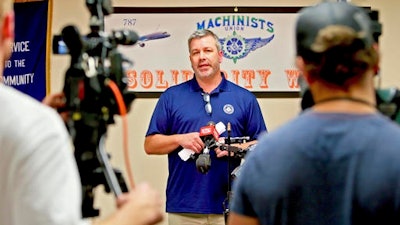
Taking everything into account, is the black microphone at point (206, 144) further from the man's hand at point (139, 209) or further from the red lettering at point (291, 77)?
the man's hand at point (139, 209)

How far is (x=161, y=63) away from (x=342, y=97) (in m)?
3.77

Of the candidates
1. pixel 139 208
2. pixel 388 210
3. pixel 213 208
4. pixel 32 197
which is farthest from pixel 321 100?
pixel 213 208

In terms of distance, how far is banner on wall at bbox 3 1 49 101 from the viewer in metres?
5.14

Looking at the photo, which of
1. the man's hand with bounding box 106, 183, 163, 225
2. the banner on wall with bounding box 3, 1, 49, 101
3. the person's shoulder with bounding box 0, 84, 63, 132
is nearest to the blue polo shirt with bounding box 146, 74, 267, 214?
the banner on wall with bounding box 3, 1, 49, 101

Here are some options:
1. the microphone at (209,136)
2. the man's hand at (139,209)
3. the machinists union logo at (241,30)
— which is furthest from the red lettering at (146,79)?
the man's hand at (139,209)

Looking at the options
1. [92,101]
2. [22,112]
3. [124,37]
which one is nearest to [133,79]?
[124,37]

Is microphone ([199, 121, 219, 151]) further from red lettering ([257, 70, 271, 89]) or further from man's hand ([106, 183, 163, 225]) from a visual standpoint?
man's hand ([106, 183, 163, 225])

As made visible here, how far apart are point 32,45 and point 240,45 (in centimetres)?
146

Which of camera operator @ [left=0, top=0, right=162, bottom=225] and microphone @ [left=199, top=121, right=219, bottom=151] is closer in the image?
camera operator @ [left=0, top=0, right=162, bottom=225]

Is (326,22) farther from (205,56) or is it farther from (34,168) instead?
(205,56)

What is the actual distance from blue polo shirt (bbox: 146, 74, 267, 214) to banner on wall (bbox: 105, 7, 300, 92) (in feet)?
3.37

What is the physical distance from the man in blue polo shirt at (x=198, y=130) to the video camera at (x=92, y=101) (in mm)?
1916

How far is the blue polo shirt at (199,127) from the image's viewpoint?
3975 millimetres

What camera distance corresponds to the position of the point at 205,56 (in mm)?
4195
